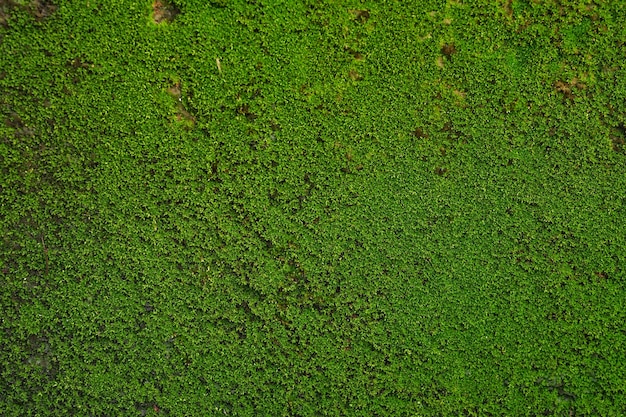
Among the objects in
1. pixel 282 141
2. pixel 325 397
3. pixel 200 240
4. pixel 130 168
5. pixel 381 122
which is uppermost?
pixel 381 122

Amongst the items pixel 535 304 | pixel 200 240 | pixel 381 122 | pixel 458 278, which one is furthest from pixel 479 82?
pixel 200 240

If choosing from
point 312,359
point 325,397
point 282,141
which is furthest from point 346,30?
point 325,397

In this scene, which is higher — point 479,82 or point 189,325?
point 479,82

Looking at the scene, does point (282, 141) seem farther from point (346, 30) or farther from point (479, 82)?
point (479, 82)

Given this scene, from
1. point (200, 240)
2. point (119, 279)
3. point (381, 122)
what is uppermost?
point (381, 122)

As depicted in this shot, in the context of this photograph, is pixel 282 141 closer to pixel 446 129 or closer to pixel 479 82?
pixel 446 129

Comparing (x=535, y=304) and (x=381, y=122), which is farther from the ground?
(x=381, y=122)
